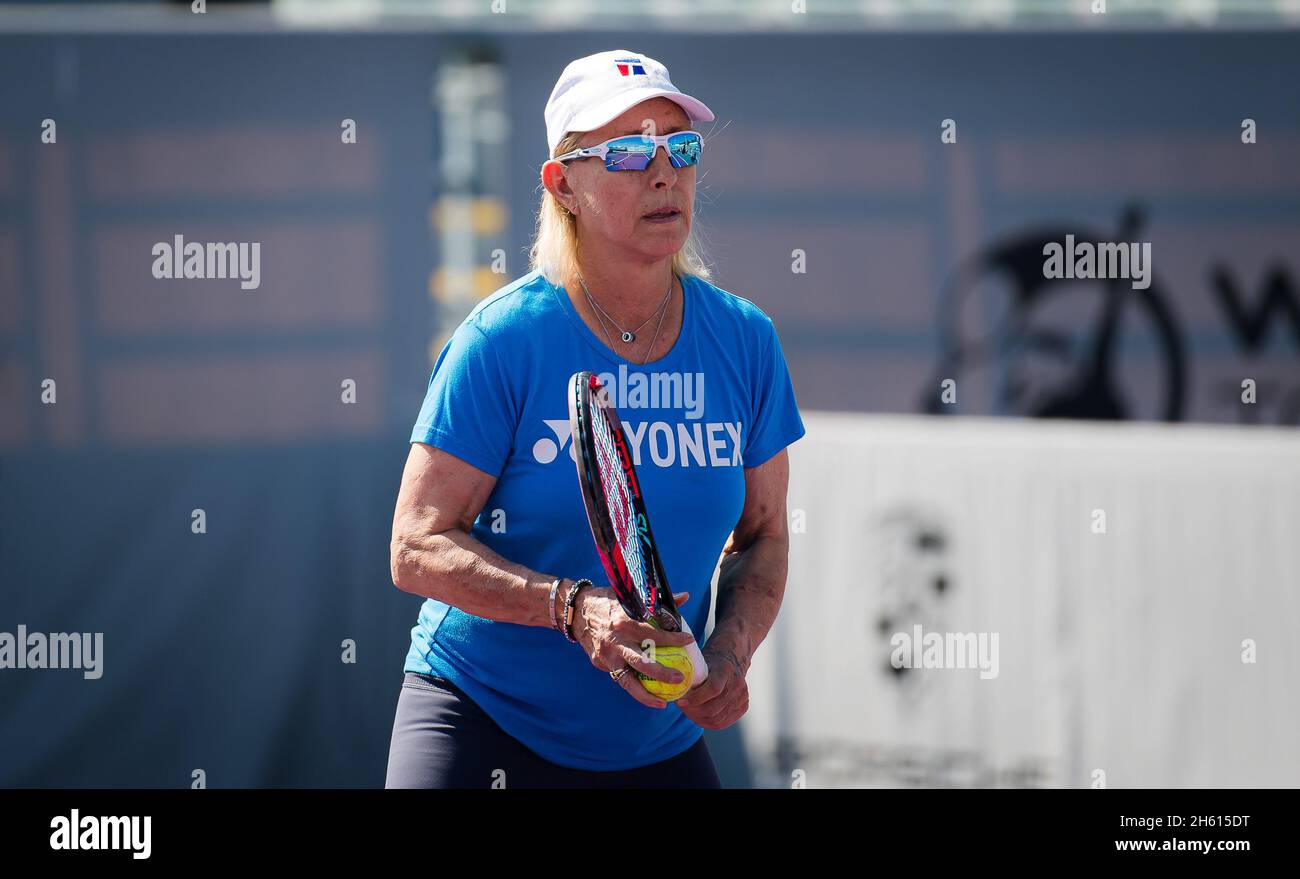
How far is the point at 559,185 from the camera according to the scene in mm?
2076

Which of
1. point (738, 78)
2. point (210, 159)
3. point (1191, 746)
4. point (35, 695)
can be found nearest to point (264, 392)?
point (210, 159)

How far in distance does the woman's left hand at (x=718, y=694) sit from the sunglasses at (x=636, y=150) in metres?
0.76

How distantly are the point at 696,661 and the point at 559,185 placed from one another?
31.3 inches

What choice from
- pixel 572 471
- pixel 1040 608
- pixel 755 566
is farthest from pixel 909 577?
pixel 572 471

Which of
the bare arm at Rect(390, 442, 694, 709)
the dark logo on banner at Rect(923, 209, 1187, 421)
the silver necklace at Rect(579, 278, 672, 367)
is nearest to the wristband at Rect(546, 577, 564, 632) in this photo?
the bare arm at Rect(390, 442, 694, 709)

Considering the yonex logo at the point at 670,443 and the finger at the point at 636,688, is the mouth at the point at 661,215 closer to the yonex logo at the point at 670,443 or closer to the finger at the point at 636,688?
the yonex logo at the point at 670,443

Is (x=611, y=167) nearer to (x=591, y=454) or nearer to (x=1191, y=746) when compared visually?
(x=591, y=454)

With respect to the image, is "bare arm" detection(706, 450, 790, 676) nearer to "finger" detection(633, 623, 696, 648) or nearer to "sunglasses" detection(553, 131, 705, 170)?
"finger" detection(633, 623, 696, 648)

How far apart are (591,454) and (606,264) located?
1.41 ft

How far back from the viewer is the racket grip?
1.81m

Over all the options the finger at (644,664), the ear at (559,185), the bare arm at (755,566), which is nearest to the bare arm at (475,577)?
the finger at (644,664)

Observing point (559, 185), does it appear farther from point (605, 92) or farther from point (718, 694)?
point (718, 694)

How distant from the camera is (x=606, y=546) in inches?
67.4

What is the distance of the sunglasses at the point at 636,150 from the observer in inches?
77.8
